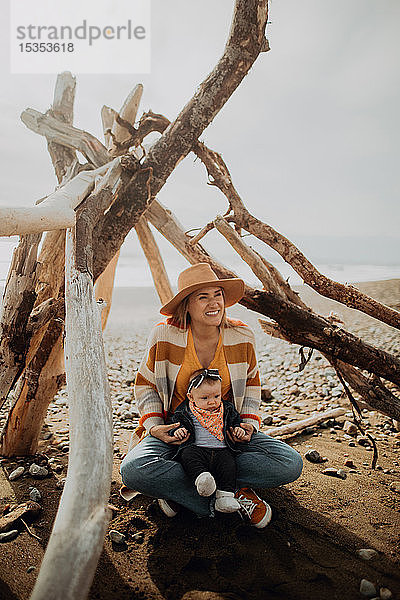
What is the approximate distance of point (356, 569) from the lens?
2361 mm

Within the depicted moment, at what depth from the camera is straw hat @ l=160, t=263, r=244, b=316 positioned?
123 inches

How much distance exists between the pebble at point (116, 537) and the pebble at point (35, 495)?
661 millimetres

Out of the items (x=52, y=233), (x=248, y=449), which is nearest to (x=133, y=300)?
(x=52, y=233)

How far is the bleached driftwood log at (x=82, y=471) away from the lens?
1.34 meters

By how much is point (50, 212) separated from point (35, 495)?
187 centimetres

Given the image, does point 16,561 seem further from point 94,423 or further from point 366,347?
point 366,347

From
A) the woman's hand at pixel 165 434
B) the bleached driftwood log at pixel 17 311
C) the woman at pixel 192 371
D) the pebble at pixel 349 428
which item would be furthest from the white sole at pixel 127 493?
the pebble at pixel 349 428

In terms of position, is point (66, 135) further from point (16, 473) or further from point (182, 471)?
point (182, 471)

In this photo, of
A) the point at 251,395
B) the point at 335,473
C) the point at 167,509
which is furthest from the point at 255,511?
the point at 335,473

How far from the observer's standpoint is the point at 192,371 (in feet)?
10.3

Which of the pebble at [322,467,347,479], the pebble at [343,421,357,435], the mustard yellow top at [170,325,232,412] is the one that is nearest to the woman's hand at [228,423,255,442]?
the mustard yellow top at [170,325,232,412]

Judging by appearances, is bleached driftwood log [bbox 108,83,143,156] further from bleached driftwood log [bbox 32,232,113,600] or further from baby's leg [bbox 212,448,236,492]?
baby's leg [bbox 212,448,236,492]

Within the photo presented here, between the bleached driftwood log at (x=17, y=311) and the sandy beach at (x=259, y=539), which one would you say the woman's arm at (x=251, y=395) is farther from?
the bleached driftwood log at (x=17, y=311)

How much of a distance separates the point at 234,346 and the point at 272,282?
2.88ft
